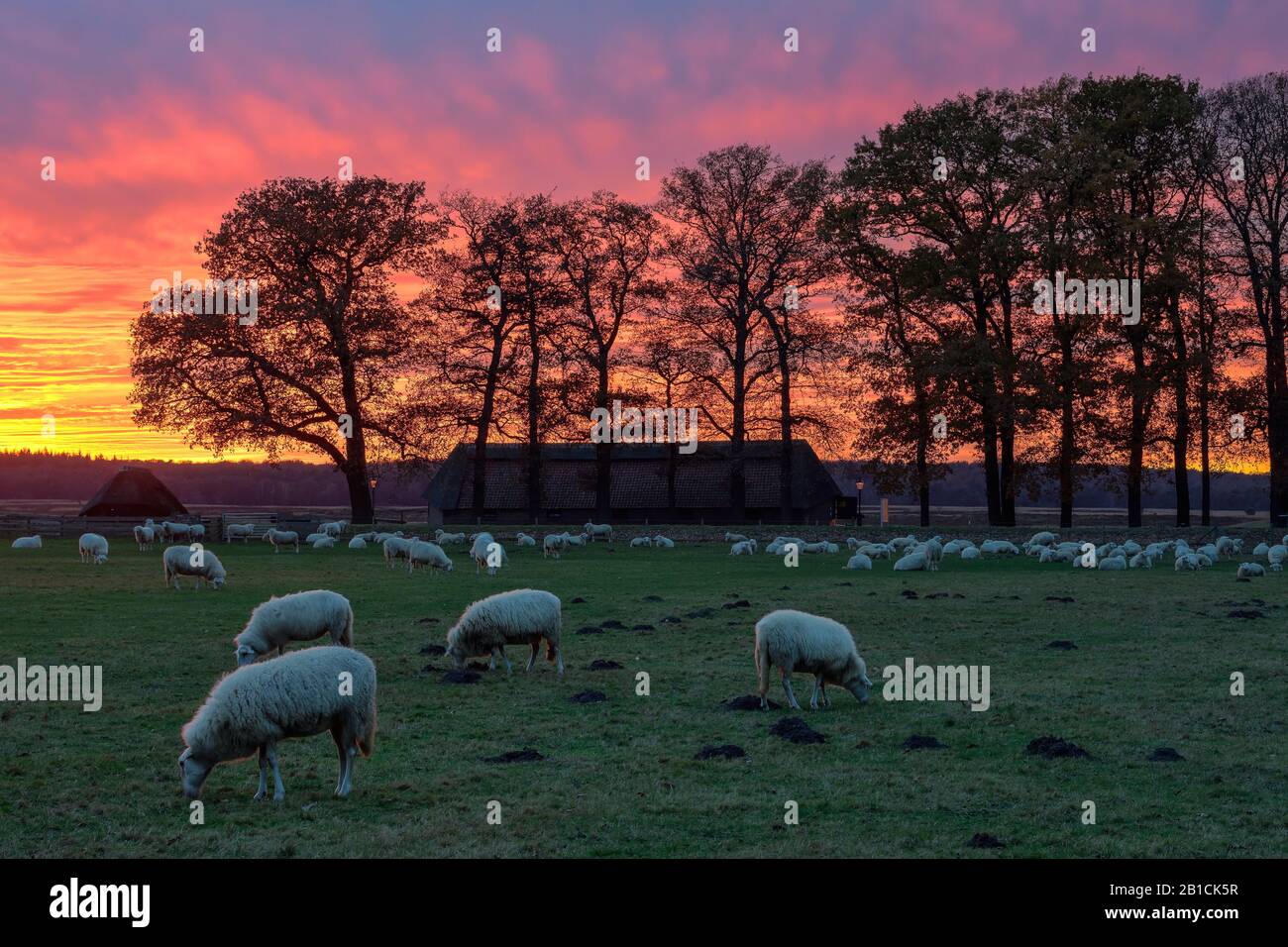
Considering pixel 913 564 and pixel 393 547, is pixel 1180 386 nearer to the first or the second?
pixel 913 564

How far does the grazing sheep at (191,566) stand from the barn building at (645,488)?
3742cm

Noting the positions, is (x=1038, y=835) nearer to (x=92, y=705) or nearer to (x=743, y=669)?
(x=743, y=669)

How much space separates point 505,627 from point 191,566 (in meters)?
17.1

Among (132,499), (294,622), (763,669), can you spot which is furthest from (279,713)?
(132,499)

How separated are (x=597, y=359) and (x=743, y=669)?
45263mm

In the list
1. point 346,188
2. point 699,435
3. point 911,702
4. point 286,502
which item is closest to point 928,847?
point 911,702

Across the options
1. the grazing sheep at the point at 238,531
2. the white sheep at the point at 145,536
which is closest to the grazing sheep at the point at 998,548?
the grazing sheep at the point at 238,531

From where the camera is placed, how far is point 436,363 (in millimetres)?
62031

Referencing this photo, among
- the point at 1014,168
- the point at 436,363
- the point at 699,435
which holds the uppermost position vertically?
the point at 1014,168

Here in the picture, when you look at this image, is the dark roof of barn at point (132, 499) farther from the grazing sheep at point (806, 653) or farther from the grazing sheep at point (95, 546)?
the grazing sheep at point (806, 653)

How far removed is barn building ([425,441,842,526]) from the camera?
7275cm

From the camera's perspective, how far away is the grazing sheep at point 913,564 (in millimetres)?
40594

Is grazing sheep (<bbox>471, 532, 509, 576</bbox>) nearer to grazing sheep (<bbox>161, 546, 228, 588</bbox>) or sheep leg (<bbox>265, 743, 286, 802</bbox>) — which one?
grazing sheep (<bbox>161, 546, 228, 588</bbox>)

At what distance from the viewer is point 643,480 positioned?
75500mm
